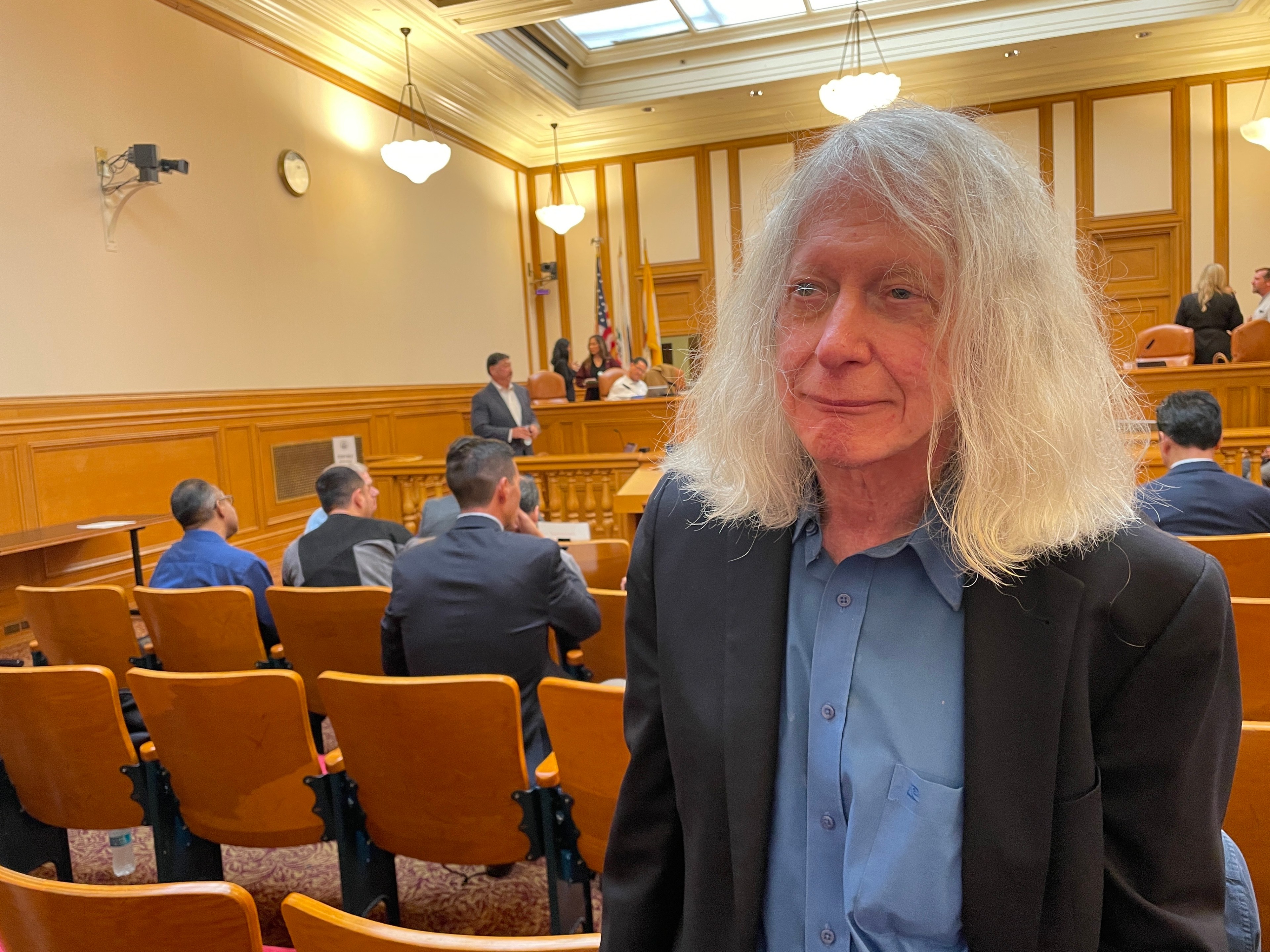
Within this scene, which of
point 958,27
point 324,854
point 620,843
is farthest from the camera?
point 958,27

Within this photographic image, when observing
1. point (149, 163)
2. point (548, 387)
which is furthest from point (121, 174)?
point (548, 387)

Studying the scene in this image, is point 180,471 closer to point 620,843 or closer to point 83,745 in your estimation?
point 83,745

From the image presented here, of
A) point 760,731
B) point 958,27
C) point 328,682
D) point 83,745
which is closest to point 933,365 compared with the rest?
point 760,731

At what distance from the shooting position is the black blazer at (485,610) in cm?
230

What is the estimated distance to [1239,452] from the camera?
494cm

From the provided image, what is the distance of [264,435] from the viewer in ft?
22.4

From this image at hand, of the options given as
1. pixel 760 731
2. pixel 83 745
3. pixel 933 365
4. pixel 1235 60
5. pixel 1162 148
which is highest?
pixel 1235 60

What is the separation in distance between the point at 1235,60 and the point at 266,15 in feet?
Answer: 31.5

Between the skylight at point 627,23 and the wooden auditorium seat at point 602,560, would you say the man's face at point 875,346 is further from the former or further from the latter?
the skylight at point 627,23

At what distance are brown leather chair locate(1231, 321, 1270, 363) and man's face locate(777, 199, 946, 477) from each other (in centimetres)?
674

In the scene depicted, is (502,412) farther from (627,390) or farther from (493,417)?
(627,390)

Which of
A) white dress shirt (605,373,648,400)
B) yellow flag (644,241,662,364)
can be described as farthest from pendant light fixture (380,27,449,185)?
yellow flag (644,241,662,364)

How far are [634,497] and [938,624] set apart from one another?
3.83 metres

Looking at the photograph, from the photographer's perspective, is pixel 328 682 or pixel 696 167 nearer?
pixel 328 682
